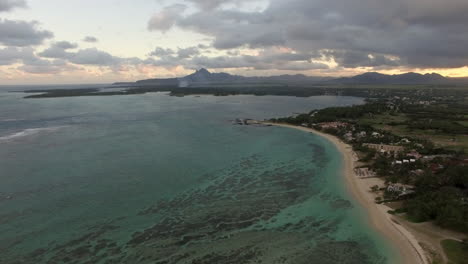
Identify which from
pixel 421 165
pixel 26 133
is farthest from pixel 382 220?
pixel 26 133

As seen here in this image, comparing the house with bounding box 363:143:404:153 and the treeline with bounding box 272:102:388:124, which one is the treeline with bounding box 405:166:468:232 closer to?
the house with bounding box 363:143:404:153

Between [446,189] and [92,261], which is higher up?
[446,189]

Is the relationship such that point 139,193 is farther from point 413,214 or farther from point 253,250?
point 413,214

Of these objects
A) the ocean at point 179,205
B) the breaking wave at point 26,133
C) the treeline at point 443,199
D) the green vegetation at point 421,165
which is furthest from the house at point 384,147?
the breaking wave at point 26,133

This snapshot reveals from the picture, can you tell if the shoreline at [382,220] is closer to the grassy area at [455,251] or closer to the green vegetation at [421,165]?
the green vegetation at [421,165]

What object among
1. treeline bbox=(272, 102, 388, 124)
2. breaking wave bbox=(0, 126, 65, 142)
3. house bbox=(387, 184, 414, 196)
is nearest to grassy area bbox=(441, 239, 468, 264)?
house bbox=(387, 184, 414, 196)

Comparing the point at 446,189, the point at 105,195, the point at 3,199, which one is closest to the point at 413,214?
the point at 446,189
